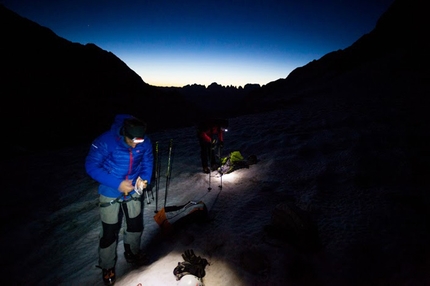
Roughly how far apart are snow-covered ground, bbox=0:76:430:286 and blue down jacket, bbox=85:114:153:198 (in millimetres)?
1718

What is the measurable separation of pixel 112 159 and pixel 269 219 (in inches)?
140

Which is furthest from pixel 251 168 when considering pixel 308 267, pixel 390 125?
pixel 390 125

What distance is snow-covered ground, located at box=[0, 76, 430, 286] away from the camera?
3127 mm

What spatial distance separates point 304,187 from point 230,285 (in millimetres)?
3541

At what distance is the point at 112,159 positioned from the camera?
328 cm

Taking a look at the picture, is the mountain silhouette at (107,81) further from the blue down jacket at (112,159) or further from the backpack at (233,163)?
the blue down jacket at (112,159)

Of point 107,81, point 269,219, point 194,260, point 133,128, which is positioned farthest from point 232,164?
point 107,81

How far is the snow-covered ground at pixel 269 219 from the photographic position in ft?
10.3

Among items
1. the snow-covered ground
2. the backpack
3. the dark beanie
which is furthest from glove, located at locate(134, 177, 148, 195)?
the backpack

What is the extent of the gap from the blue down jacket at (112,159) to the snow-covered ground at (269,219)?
1718 millimetres

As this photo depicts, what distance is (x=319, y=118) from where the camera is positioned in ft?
39.7

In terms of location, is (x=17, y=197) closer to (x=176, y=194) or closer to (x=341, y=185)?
(x=176, y=194)

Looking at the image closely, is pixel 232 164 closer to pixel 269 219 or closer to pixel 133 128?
pixel 269 219

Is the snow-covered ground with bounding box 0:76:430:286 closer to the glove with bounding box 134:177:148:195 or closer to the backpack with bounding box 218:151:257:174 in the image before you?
the backpack with bounding box 218:151:257:174
